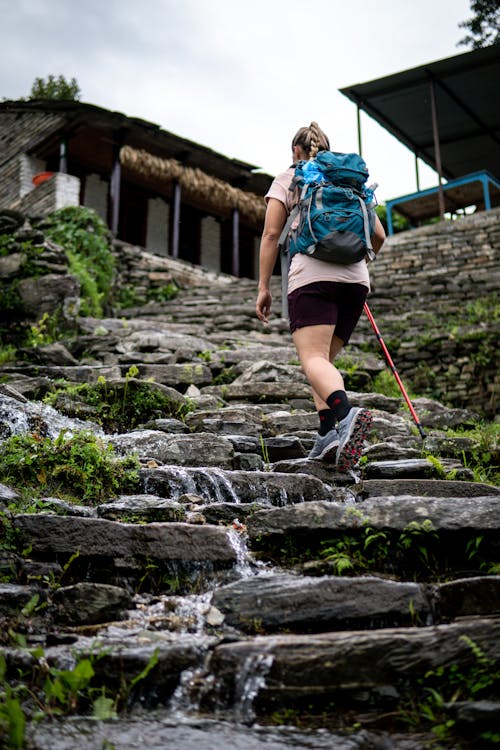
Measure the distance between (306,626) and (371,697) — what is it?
0.41 m

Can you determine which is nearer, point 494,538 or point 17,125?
point 494,538

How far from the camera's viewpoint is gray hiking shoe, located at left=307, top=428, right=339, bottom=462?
4.14m

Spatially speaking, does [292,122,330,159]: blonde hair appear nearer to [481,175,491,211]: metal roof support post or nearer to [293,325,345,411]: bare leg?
[293,325,345,411]: bare leg

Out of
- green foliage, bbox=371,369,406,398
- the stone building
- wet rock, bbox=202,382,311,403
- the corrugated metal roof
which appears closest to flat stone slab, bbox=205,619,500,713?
wet rock, bbox=202,382,311,403

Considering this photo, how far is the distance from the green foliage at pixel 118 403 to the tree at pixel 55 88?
21.3 meters

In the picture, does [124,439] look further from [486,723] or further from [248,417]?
[486,723]

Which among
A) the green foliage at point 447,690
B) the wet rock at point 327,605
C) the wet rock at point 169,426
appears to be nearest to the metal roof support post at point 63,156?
the wet rock at point 169,426

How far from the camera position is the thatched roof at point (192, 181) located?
15992 millimetres

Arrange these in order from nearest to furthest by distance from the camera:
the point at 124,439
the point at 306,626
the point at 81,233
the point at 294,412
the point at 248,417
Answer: the point at 306,626 < the point at 124,439 < the point at 248,417 < the point at 294,412 < the point at 81,233

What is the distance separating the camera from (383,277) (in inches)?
494

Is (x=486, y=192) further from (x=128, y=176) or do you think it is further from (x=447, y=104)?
(x=128, y=176)

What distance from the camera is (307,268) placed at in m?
4.01

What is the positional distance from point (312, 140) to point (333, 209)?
0.58 m

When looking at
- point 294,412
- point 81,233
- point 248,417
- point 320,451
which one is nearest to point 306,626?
point 320,451
